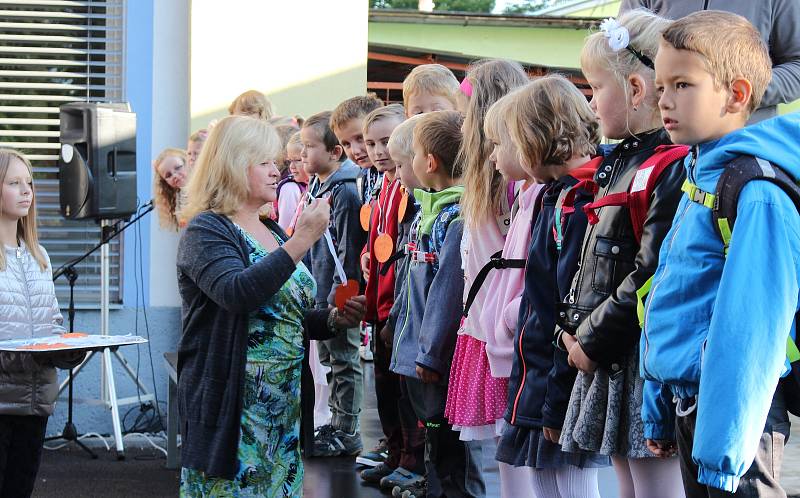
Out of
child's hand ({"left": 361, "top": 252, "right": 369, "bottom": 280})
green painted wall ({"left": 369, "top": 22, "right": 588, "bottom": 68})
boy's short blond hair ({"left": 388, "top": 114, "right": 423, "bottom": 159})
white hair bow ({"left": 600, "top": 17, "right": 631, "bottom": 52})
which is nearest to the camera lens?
white hair bow ({"left": 600, "top": 17, "right": 631, "bottom": 52})

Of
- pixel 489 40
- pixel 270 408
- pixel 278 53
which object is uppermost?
pixel 278 53

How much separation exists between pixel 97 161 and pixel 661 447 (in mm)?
5600

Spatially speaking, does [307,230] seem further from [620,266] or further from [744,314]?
[744,314]

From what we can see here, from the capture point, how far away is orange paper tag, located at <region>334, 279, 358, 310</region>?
3787mm

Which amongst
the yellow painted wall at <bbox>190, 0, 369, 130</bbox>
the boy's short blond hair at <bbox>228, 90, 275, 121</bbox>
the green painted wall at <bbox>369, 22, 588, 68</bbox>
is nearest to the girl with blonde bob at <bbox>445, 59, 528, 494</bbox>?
the boy's short blond hair at <bbox>228, 90, 275, 121</bbox>

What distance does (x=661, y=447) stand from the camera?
257 cm

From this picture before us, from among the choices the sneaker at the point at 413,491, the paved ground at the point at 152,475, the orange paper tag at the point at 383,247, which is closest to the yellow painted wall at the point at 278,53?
the paved ground at the point at 152,475

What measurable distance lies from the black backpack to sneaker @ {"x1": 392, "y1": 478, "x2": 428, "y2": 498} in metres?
2.84

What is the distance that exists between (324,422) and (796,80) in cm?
364

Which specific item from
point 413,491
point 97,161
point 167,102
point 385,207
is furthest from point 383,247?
point 167,102

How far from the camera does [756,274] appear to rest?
2164 millimetres

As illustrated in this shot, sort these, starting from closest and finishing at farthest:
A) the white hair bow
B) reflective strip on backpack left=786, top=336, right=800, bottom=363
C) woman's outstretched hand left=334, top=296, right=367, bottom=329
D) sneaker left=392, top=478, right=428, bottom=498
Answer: reflective strip on backpack left=786, top=336, right=800, bottom=363 < the white hair bow < woman's outstretched hand left=334, top=296, right=367, bottom=329 < sneaker left=392, top=478, right=428, bottom=498

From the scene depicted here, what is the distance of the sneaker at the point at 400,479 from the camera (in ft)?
16.9

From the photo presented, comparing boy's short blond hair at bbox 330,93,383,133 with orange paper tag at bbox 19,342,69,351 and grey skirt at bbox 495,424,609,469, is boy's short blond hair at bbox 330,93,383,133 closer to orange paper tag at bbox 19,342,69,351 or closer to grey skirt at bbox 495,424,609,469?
orange paper tag at bbox 19,342,69,351
